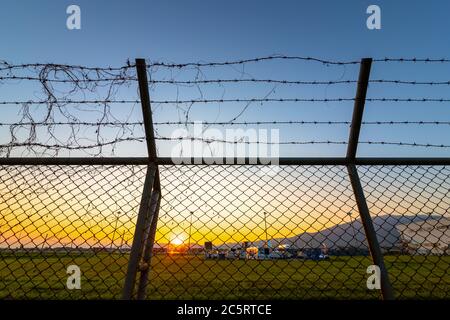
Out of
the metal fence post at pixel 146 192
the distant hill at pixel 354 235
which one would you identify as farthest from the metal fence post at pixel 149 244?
the distant hill at pixel 354 235

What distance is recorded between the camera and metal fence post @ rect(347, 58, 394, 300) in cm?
234

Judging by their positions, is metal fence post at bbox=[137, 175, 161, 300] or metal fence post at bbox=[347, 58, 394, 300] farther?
metal fence post at bbox=[137, 175, 161, 300]

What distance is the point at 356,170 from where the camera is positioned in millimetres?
2617

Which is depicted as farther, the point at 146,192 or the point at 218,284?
the point at 218,284

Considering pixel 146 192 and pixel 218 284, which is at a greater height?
pixel 146 192

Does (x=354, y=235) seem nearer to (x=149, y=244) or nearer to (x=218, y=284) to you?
(x=149, y=244)

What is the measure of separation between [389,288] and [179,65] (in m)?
2.17

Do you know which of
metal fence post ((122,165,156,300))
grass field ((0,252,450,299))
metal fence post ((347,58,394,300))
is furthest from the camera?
grass field ((0,252,450,299))

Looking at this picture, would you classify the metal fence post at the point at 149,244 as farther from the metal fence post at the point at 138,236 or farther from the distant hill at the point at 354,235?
the distant hill at the point at 354,235

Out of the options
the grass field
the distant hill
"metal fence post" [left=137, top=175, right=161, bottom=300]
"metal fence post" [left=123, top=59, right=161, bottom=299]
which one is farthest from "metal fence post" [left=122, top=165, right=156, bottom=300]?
the distant hill

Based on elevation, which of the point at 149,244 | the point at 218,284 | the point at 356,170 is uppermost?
the point at 356,170

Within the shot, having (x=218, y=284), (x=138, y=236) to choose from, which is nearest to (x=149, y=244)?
(x=138, y=236)

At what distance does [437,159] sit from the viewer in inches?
106

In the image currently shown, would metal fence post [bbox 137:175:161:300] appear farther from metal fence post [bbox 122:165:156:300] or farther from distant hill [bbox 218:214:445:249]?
distant hill [bbox 218:214:445:249]
